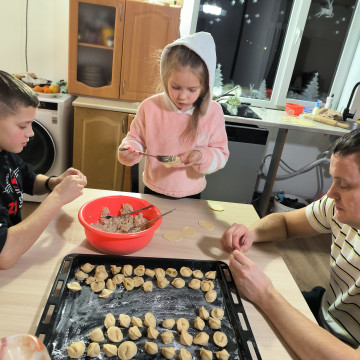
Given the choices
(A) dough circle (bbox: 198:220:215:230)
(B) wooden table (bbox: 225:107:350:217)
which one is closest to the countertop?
(B) wooden table (bbox: 225:107:350:217)

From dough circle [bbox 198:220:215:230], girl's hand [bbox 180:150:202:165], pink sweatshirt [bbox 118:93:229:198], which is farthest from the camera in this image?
pink sweatshirt [bbox 118:93:229:198]

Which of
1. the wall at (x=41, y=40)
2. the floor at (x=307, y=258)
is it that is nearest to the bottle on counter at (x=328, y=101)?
the wall at (x=41, y=40)

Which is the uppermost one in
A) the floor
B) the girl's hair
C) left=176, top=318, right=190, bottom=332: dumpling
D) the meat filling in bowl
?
the girl's hair

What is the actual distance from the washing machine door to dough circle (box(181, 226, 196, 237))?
74.2 inches

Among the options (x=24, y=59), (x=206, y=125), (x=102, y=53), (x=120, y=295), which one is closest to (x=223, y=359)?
(x=120, y=295)

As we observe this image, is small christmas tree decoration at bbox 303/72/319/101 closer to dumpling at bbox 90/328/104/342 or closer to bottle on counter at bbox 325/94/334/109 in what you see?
bottle on counter at bbox 325/94/334/109

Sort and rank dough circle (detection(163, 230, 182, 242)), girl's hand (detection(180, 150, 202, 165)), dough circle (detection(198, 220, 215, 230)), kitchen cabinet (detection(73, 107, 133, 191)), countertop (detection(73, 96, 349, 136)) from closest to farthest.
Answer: dough circle (detection(163, 230, 182, 242))
dough circle (detection(198, 220, 215, 230))
girl's hand (detection(180, 150, 202, 165))
countertop (detection(73, 96, 349, 136))
kitchen cabinet (detection(73, 107, 133, 191))

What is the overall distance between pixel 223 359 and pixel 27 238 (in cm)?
60

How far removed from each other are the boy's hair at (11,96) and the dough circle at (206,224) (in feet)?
2.35

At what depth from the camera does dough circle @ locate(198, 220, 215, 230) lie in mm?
1163

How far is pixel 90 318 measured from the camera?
2.40 feet

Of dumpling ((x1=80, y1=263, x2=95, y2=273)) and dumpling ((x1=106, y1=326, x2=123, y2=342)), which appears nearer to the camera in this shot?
dumpling ((x1=106, y1=326, x2=123, y2=342))

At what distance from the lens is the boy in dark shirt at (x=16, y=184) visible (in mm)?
865

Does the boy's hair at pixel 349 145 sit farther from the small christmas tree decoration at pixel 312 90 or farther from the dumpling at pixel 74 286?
the small christmas tree decoration at pixel 312 90
